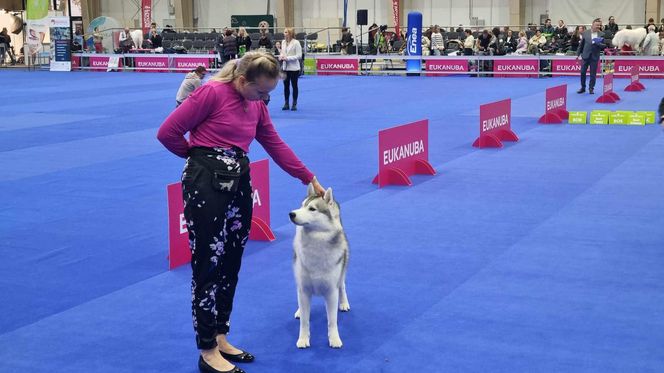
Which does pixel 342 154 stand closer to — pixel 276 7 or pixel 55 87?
pixel 55 87

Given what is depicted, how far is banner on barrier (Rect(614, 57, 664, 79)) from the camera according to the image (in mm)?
27547

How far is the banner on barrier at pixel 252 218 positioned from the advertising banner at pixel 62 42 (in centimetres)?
3124

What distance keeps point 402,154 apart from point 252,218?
377cm

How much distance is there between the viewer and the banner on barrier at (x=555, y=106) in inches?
663

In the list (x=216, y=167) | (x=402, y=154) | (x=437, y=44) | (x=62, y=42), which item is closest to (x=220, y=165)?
(x=216, y=167)

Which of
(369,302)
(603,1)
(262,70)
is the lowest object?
(369,302)

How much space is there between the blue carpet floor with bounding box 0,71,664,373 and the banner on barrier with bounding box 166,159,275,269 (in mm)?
153

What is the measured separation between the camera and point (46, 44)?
42.9 m

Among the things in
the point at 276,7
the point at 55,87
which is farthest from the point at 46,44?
the point at 55,87

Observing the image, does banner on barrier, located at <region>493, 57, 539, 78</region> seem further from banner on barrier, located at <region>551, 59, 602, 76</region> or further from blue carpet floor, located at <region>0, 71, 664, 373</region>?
blue carpet floor, located at <region>0, 71, 664, 373</region>

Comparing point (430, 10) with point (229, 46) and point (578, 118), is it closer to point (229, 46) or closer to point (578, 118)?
point (229, 46)

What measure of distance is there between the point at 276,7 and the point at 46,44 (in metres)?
12.7

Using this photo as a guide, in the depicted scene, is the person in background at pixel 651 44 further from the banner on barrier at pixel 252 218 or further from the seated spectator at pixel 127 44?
the banner on barrier at pixel 252 218

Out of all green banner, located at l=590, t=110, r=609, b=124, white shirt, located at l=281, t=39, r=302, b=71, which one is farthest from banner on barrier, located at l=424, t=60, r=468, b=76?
green banner, located at l=590, t=110, r=609, b=124
